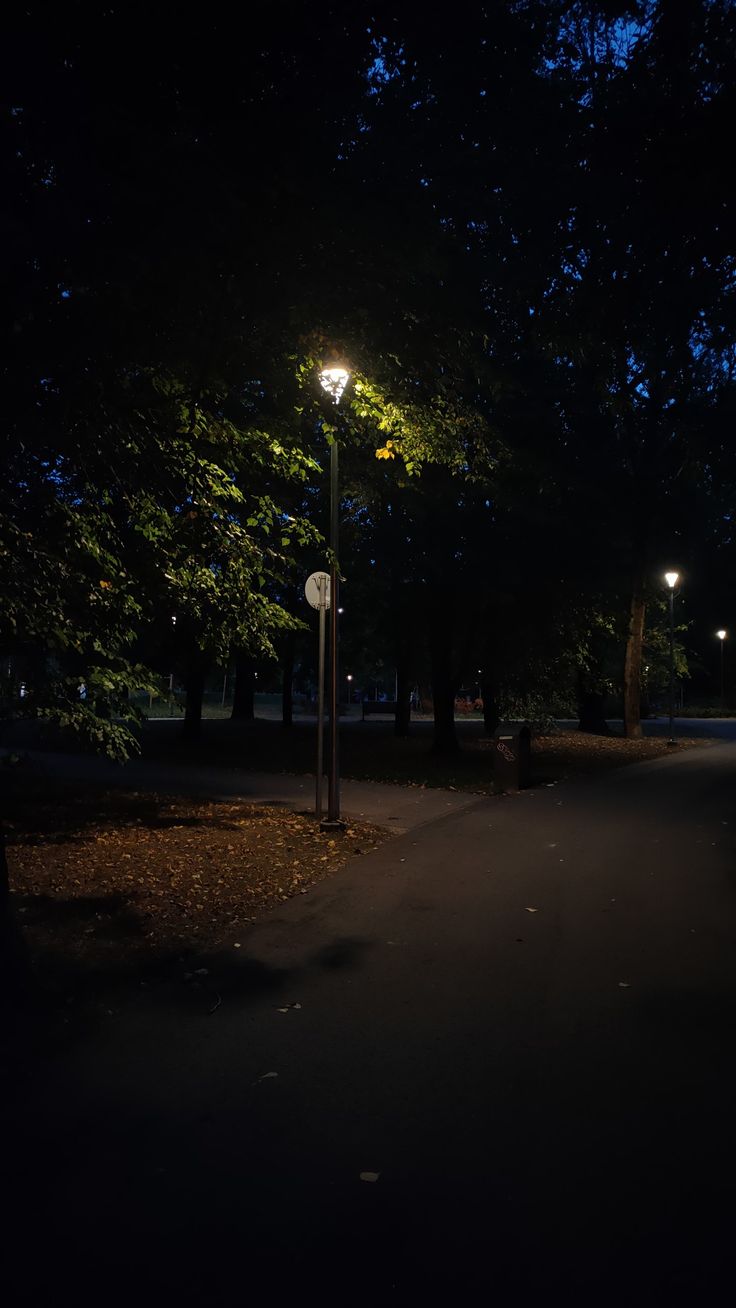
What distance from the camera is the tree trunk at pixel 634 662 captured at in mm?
32125

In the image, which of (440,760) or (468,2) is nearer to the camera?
(468,2)

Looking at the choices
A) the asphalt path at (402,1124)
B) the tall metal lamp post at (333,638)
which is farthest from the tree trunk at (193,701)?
the asphalt path at (402,1124)

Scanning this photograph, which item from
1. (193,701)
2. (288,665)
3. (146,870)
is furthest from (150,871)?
(288,665)

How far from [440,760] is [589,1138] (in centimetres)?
1937

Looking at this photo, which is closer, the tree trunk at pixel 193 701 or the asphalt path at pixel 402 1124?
the asphalt path at pixel 402 1124

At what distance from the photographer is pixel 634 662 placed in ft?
109

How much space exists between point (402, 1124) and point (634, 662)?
30670mm

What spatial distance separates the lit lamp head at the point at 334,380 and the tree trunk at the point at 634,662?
80.7 ft

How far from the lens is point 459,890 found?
8.67m

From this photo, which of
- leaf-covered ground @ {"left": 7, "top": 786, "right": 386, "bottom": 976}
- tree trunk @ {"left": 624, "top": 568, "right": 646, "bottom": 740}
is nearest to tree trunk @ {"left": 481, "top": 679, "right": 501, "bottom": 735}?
tree trunk @ {"left": 624, "top": 568, "right": 646, "bottom": 740}

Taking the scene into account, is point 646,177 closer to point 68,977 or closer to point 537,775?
point 68,977

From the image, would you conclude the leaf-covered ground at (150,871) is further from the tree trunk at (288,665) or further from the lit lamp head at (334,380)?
the tree trunk at (288,665)

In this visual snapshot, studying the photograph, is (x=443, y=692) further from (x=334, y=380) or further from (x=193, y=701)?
(x=334, y=380)

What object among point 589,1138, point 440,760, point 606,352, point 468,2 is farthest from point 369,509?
point 589,1138
